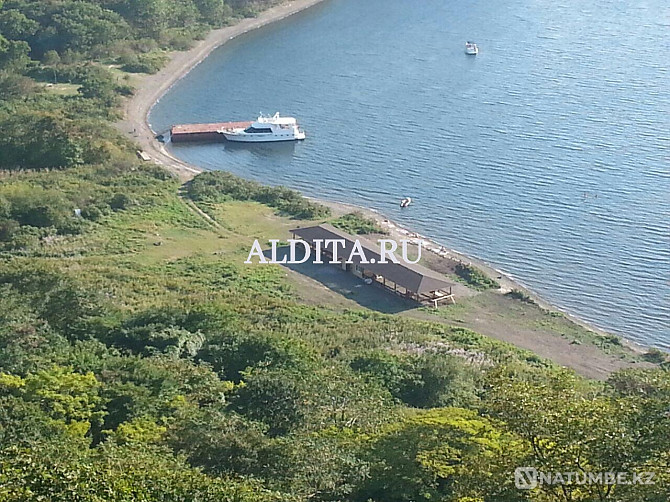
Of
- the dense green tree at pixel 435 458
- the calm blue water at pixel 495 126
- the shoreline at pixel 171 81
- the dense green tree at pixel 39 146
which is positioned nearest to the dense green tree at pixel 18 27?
the shoreline at pixel 171 81

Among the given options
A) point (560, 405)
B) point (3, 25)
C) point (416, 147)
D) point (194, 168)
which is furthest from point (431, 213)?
point (3, 25)

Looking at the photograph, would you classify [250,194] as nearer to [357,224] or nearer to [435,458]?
[357,224]

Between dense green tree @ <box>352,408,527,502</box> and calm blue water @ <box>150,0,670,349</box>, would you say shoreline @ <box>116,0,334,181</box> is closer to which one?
calm blue water @ <box>150,0,670,349</box>

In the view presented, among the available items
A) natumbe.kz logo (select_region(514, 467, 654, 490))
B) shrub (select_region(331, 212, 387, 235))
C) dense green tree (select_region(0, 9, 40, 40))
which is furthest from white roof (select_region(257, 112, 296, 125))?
natumbe.kz logo (select_region(514, 467, 654, 490))

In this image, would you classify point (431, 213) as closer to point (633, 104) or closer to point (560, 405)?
point (633, 104)

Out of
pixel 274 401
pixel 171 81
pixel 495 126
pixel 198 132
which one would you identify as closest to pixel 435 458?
pixel 274 401
